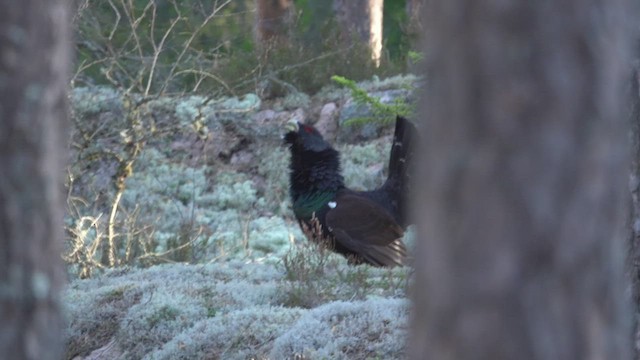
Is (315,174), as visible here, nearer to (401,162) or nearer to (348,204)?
(348,204)

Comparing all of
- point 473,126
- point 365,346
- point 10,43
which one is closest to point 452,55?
point 473,126

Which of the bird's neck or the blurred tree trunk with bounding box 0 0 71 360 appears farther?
the bird's neck

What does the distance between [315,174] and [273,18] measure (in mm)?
9489

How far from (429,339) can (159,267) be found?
21.9ft

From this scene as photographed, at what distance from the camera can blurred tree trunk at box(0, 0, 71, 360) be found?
8.71 feet


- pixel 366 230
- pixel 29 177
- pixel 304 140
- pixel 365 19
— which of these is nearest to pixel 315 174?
pixel 304 140

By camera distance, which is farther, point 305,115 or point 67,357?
point 305,115

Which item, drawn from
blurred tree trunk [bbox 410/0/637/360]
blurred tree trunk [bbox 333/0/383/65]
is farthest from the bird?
blurred tree trunk [bbox 333/0/383/65]

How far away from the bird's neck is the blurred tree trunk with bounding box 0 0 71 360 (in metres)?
6.60

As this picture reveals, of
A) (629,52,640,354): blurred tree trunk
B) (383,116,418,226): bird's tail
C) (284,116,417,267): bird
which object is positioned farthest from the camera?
(383,116,418,226): bird's tail

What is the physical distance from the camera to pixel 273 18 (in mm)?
18547

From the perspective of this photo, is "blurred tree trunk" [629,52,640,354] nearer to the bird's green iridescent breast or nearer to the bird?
the bird

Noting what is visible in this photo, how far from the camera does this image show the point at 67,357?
6820 millimetres

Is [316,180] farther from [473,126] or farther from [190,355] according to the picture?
[473,126]
